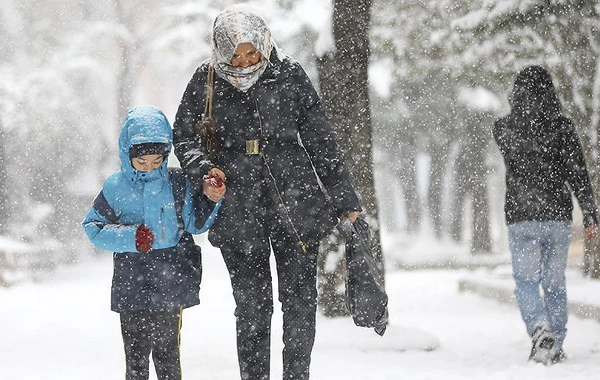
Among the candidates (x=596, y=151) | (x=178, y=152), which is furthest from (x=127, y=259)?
(x=596, y=151)

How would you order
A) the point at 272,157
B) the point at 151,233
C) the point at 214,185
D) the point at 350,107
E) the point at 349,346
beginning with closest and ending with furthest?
the point at 214,185, the point at 151,233, the point at 272,157, the point at 349,346, the point at 350,107

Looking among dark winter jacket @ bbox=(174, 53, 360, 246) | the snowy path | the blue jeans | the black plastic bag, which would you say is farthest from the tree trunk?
dark winter jacket @ bbox=(174, 53, 360, 246)

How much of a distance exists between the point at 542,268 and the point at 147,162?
3.43 meters

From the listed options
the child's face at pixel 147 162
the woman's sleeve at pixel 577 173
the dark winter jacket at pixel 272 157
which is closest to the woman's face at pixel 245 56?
the dark winter jacket at pixel 272 157

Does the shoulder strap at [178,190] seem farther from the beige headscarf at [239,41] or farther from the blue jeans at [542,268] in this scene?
the blue jeans at [542,268]

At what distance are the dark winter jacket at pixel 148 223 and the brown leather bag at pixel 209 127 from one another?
179 millimetres

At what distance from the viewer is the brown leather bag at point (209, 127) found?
4.57m

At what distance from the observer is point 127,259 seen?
4629 millimetres

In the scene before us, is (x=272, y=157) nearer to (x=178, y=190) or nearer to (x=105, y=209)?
(x=178, y=190)

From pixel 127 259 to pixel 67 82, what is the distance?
Answer: 89.2 ft

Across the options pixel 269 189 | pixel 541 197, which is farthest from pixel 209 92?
pixel 541 197

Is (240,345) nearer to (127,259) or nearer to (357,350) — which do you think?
(127,259)

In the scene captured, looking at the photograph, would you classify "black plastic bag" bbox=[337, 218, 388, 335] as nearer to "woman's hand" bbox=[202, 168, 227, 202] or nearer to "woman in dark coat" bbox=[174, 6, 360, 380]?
"woman in dark coat" bbox=[174, 6, 360, 380]

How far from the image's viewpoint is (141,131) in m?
4.54
